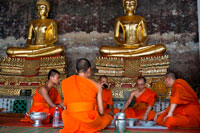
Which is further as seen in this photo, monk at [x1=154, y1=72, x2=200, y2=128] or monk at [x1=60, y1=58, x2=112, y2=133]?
monk at [x1=154, y1=72, x2=200, y2=128]

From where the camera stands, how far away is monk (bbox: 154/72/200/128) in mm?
2758

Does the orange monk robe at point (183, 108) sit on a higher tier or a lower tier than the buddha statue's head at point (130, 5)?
lower

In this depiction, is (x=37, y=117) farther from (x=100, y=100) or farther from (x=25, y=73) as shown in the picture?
(x=25, y=73)

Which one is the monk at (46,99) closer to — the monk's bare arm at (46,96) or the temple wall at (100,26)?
the monk's bare arm at (46,96)

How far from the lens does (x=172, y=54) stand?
5688 mm

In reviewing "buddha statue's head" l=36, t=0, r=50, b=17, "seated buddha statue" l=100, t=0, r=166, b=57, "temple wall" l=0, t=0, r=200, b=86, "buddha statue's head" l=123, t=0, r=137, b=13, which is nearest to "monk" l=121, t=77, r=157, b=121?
"seated buddha statue" l=100, t=0, r=166, b=57

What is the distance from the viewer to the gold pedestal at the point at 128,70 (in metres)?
4.42

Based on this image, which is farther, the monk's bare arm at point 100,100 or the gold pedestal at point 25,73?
the gold pedestal at point 25,73

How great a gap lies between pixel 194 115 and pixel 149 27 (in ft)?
11.7

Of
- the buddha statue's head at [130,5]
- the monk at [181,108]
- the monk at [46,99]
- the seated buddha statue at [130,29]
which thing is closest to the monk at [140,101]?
the monk at [181,108]

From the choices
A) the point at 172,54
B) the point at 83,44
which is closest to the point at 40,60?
the point at 83,44

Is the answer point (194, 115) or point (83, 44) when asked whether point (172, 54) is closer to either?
point (83, 44)

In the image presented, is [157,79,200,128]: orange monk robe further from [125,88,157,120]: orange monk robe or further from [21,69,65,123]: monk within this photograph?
[21,69,65,123]: monk

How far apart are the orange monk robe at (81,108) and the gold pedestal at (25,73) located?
232 centimetres
